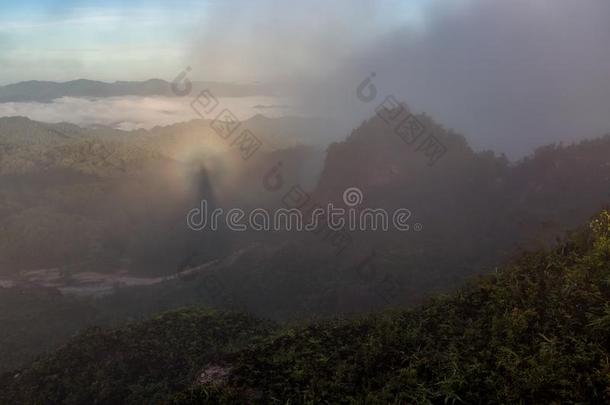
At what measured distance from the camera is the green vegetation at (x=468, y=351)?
614 cm

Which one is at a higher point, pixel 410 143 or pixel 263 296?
pixel 410 143

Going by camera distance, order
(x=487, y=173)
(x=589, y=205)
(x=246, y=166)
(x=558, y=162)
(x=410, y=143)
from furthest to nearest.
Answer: (x=246, y=166)
(x=410, y=143)
(x=487, y=173)
(x=558, y=162)
(x=589, y=205)

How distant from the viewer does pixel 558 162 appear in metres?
39.2

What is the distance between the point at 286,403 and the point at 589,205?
34365 mm

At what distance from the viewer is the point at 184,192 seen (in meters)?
68.2

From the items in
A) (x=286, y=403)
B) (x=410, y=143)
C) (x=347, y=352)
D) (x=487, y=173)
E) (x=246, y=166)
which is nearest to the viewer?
(x=286, y=403)

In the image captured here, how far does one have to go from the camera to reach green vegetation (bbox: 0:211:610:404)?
20.1 ft

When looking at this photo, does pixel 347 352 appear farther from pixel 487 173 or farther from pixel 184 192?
pixel 184 192

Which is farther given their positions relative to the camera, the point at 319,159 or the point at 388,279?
the point at 319,159

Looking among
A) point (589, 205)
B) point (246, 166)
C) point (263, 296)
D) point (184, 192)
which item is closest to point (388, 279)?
point (263, 296)

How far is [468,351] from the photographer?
733 centimetres

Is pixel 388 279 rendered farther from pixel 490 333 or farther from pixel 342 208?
pixel 490 333

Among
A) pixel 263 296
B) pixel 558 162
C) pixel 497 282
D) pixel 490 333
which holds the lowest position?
pixel 263 296

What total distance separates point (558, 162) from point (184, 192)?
5160cm
